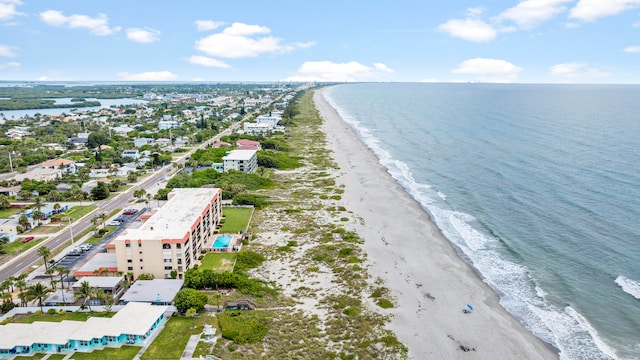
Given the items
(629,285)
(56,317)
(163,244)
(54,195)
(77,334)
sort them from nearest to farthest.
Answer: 1. (77,334)
2. (56,317)
3. (629,285)
4. (163,244)
5. (54,195)

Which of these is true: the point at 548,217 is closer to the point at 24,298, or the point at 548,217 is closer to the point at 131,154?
the point at 24,298

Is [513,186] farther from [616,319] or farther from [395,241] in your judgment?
[616,319]

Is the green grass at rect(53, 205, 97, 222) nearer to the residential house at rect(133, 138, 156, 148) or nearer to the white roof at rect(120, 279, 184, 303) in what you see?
the white roof at rect(120, 279, 184, 303)

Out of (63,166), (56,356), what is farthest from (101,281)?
(63,166)

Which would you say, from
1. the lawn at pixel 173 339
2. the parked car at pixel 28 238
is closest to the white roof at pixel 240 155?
the parked car at pixel 28 238

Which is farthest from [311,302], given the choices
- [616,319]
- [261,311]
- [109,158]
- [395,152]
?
[109,158]

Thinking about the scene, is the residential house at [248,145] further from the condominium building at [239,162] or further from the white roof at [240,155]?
the condominium building at [239,162]
